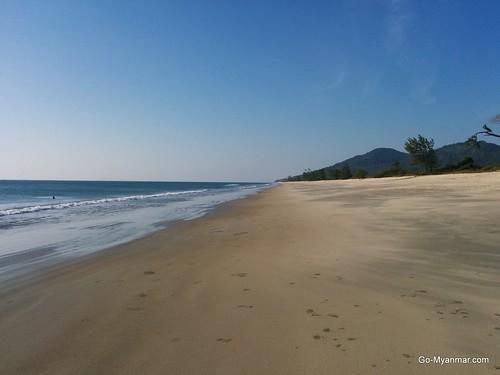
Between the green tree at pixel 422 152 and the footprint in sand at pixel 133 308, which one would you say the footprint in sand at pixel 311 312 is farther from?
the green tree at pixel 422 152

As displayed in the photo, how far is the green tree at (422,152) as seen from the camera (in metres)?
74.3

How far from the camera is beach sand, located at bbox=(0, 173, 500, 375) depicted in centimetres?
333

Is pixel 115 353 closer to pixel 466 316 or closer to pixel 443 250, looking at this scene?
pixel 466 316

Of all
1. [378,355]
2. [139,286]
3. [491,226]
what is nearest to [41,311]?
[139,286]

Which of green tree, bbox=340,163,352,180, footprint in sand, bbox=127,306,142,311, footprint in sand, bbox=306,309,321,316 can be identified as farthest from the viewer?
green tree, bbox=340,163,352,180

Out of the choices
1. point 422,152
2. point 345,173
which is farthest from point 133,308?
point 345,173

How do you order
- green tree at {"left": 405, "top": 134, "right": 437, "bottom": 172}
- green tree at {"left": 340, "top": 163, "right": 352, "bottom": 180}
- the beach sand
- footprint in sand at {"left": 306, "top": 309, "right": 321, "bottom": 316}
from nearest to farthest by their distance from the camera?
the beach sand
footprint in sand at {"left": 306, "top": 309, "right": 321, "bottom": 316}
green tree at {"left": 405, "top": 134, "right": 437, "bottom": 172}
green tree at {"left": 340, "top": 163, "right": 352, "bottom": 180}

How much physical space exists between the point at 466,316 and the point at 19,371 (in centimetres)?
453

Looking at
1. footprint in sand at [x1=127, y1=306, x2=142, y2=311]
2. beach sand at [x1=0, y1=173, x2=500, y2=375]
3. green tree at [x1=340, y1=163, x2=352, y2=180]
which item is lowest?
beach sand at [x1=0, y1=173, x2=500, y2=375]

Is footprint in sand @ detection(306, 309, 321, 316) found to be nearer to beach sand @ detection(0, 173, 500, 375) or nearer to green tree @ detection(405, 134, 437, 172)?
beach sand @ detection(0, 173, 500, 375)

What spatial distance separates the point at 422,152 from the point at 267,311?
260 feet

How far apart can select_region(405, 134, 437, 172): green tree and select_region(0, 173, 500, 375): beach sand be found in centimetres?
7271

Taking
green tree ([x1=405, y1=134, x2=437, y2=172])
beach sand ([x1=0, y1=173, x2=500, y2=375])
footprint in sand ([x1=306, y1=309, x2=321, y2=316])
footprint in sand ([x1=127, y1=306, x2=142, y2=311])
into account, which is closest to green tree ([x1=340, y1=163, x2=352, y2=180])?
green tree ([x1=405, y1=134, x2=437, y2=172])

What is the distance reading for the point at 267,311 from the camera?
452cm
